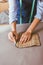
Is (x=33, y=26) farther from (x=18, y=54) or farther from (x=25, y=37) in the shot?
(x=18, y=54)

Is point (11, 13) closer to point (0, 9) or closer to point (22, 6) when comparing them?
point (22, 6)

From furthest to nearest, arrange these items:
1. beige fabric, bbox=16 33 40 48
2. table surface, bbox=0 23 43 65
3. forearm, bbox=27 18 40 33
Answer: forearm, bbox=27 18 40 33
beige fabric, bbox=16 33 40 48
table surface, bbox=0 23 43 65

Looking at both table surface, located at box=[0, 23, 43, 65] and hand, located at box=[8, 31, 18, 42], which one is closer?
table surface, located at box=[0, 23, 43, 65]

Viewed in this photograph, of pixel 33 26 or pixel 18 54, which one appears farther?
pixel 33 26

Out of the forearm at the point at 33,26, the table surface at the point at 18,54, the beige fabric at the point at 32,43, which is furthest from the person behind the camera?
the forearm at the point at 33,26

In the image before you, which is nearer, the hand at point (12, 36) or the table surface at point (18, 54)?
the table surface at point (18, 54)

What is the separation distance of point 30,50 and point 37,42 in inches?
3.0

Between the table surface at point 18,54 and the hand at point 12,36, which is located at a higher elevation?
the hand at point 12,36

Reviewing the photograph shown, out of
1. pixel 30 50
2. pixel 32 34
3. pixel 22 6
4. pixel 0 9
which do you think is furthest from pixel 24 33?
pixel 0 9

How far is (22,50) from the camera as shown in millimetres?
831

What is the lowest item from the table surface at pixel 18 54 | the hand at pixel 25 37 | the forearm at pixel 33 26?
the table surface at pixel 18 54

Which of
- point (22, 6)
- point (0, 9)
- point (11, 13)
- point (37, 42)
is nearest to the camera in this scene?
point (37, 42)

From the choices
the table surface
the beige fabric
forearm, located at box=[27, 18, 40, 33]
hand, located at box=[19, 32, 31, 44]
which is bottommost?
the table surface

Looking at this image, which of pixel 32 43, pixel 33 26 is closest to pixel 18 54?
pixel 32 43
